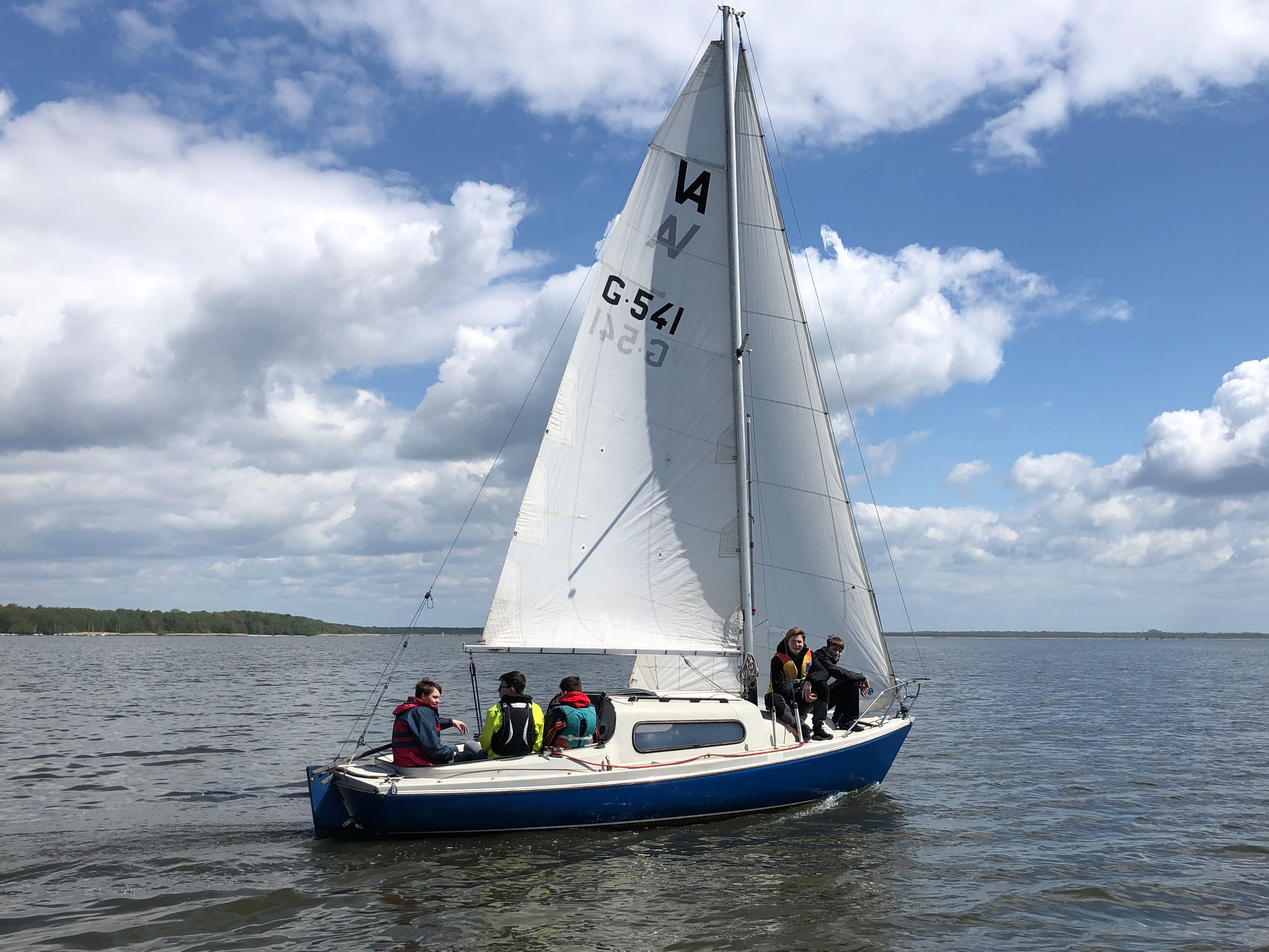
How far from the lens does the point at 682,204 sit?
15.1 meters

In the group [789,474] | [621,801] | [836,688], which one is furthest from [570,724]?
[789,474]

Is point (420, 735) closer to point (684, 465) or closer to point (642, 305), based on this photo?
point (684, 465)

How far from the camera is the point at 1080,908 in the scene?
1084 centimetres

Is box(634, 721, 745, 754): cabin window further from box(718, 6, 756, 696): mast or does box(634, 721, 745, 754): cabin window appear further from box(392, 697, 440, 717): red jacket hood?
box(392, 697, 440, 717): red jacket hood

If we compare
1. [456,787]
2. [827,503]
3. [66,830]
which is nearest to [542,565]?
[456,787]

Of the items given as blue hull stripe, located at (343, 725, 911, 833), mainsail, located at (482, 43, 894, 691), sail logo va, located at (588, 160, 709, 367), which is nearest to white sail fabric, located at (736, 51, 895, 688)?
mainsail, located at (482, 43, 894, 691)

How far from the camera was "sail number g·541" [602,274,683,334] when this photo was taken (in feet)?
49.1

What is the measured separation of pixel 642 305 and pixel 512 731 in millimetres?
6959

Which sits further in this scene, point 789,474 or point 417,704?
point 789,474

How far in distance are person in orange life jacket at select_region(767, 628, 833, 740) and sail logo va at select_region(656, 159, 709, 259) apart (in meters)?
6.53

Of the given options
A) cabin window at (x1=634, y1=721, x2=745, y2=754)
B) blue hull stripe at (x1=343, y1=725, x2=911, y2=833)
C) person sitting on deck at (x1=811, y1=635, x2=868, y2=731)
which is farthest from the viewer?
person sitting on deck at (x1=811, y1=635, x2=868, y2=731)

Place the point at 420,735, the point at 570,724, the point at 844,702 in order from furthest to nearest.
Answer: the point at 844,702 → the point at 570,724 → the point at 420,735

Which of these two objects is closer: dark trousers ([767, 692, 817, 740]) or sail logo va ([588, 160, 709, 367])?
dark trousers ([767, 692, 817, 740])

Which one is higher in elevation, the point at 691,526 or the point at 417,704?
the point at 691,526
